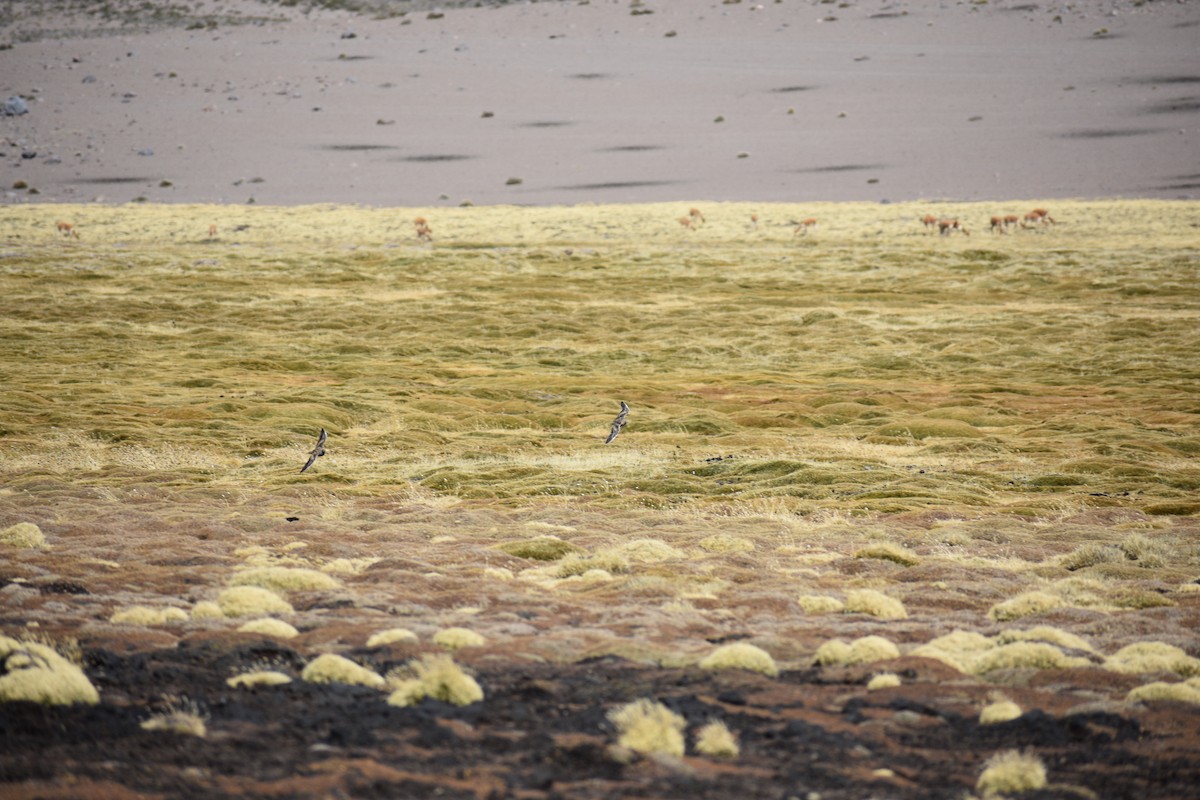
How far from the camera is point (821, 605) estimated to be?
1188 cm

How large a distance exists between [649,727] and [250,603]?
17.4 feet

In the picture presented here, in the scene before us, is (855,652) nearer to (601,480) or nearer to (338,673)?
(338,673)

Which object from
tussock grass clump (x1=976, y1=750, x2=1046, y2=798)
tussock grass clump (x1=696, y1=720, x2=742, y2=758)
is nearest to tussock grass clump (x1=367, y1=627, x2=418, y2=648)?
tussock grass clump (x1=696, y1=720, x2=742, y2=758)

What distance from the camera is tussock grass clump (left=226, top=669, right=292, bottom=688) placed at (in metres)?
8.59

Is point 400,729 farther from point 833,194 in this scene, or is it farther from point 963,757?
point 833,194

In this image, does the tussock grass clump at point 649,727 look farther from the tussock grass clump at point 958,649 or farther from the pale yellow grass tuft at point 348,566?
the pale yellow grass tuft at point 348,566

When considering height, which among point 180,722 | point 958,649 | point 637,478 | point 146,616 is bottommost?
point 637,478

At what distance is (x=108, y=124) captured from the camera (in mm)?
111938

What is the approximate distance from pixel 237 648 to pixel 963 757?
20.7 feet

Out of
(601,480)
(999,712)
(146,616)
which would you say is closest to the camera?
(999,712)

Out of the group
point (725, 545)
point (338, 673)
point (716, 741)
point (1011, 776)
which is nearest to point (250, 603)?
point (338, 673)

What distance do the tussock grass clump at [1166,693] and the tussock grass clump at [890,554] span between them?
5587mm

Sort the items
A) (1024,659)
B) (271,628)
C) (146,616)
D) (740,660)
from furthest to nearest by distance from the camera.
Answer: (146,616), (271,628), (1024,659), (740,660)

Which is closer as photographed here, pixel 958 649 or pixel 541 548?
pixel 958 649
